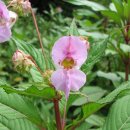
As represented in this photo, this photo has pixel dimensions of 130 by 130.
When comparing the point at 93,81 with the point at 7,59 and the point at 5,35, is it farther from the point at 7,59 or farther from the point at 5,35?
the point at 7,59

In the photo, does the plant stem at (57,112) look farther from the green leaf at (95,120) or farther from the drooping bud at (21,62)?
the green leaf at (95,120)

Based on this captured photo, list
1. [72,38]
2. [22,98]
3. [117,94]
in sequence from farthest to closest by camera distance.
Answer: [22,98], [117,94], [72,38]

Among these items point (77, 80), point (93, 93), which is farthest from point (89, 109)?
point (93, 93)

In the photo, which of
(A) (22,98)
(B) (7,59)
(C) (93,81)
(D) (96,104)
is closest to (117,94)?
(D) (96,104)

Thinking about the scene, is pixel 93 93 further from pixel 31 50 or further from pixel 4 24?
pixel 4 24

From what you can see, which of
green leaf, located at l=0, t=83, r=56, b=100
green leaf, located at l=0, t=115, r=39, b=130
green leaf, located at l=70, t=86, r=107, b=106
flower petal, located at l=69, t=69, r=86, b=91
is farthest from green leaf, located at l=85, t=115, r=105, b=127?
flower petal, located at l=69, t=69, r=86, b=91

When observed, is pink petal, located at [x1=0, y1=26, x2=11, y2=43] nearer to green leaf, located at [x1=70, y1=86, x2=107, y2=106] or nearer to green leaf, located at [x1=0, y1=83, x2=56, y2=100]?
green leaf, located at [x1=0, y1=83, x2=56, y2=100]
